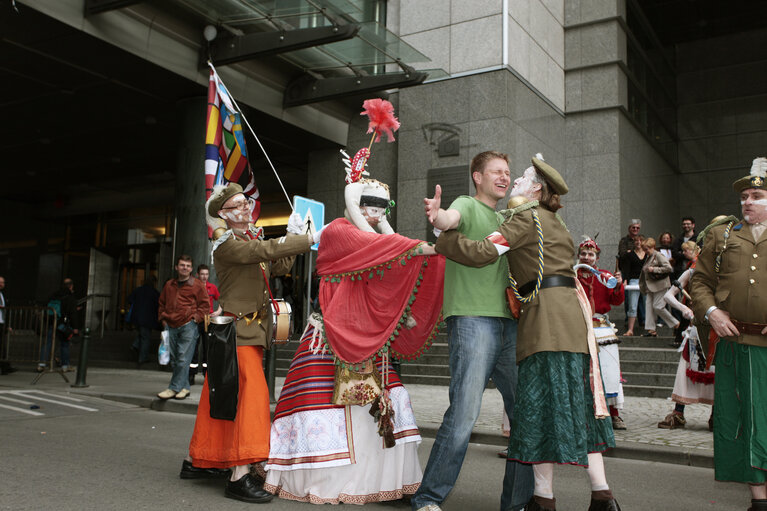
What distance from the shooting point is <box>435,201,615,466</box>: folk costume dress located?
3424mm

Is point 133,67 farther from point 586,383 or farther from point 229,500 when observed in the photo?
point 586,383

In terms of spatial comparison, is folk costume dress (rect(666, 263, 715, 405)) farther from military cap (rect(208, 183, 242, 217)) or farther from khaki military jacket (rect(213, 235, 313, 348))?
military cap (rect(208, 183, 242, 217))

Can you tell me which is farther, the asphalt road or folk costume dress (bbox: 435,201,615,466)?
the asphalt road

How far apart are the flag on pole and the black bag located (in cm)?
333

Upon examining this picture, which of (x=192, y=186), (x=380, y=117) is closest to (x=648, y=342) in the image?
(x=380, y=117)

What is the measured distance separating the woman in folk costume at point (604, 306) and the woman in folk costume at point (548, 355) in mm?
3215

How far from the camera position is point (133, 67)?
1284 cm

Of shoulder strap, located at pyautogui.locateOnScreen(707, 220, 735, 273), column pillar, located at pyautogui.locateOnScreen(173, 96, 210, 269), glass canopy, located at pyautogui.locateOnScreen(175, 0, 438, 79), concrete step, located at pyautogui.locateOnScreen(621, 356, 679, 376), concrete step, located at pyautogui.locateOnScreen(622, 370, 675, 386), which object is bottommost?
concrete step, located at pyautogui.locateOnScreen(622, 370, 675, 386)

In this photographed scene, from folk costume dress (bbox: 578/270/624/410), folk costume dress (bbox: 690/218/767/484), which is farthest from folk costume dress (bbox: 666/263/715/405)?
folk costume dress (bbox: 690/218/767/484)

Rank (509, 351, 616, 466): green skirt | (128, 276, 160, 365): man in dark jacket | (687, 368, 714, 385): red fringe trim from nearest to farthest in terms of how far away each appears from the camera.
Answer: (509, 351, 616, 466): green skirt < (687, 368, 714, 385): red fringe trim < (128, 276, 160, 365): man in dark jacket

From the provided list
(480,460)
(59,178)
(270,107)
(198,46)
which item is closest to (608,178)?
(270,107)

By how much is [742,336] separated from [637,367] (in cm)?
672

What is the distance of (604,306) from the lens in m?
7.07

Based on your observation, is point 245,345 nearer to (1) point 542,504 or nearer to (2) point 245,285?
(2) point 245,285
